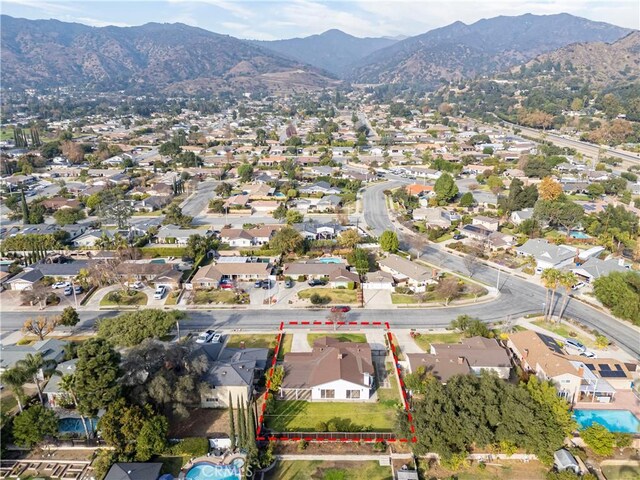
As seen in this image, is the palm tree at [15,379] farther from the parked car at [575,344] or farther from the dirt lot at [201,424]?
the parked car at [575,344]

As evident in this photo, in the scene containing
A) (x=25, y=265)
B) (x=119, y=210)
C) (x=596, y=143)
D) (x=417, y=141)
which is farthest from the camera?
(x=417, y=141)

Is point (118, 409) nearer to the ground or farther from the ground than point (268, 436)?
farther from the ground

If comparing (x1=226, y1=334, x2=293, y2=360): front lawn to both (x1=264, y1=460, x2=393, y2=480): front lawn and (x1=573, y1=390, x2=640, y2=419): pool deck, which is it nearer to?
(x1=264, y1=460, x2=393, y2=480): front lawn

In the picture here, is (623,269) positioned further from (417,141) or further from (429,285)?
(417,141)

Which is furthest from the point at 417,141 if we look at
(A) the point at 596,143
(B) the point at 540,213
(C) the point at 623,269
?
(C) the point at 623,269

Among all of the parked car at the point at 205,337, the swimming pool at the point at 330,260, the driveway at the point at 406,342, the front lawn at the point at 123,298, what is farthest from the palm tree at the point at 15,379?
the swimming pool at the point at 330,260

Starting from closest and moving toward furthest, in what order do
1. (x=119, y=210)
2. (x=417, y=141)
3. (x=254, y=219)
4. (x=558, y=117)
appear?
(x=119, y=210)
(x=254, y=219)
(x=417, y=141)
(x=558, y=117)
